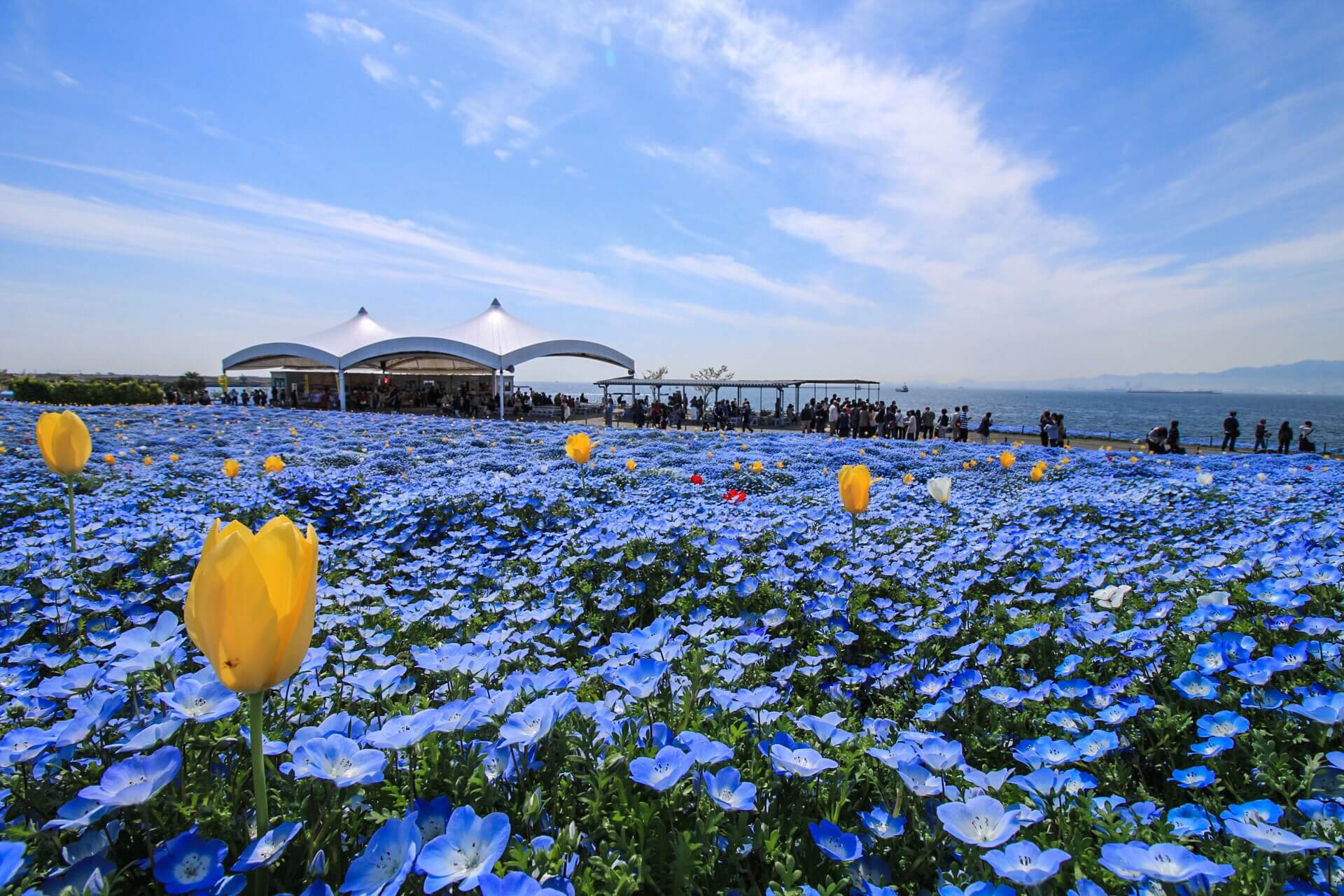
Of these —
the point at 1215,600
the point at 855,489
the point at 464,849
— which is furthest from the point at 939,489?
the point at 464,849

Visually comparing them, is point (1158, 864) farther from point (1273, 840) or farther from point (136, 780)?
point (136, 780)

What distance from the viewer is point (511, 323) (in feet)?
98.6

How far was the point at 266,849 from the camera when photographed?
1.03 metres

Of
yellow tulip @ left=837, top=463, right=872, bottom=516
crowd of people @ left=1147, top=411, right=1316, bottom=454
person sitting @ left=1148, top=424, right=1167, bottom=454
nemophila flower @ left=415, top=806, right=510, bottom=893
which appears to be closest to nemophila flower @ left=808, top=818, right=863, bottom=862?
nemophila flower @ left=415, top=806, right=510, bottom=893

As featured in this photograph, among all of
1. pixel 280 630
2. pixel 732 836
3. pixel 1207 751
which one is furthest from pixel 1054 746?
pixel 280 630

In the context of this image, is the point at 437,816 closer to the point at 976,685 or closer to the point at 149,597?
the point at 976,685

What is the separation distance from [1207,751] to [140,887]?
7.42ft

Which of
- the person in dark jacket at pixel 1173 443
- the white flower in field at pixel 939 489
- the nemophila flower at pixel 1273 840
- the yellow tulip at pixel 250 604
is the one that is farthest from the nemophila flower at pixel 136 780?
the person in dark jacket at pixel 1173 443

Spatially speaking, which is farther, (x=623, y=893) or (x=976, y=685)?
(x=976, y=685)

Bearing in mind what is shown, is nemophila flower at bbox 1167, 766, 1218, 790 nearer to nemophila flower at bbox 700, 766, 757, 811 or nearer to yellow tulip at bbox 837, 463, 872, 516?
nemophila flower at bbox 700, 766, 757, 811

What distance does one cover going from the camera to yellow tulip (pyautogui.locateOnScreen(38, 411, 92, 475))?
3117 millimetres

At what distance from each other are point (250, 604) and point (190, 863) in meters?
0.49

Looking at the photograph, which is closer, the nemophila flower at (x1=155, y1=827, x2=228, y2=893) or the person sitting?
the nemophila flower at (x1=155, y1=827, x2=228, y2=893)

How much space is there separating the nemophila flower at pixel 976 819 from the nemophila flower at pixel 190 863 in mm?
1277
